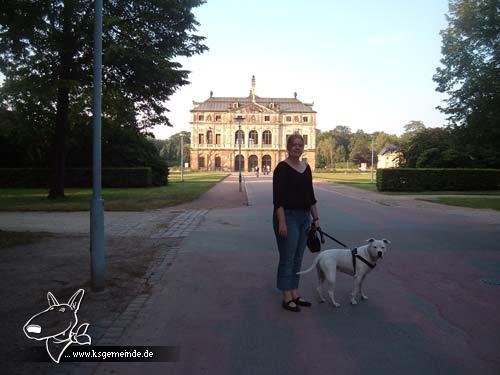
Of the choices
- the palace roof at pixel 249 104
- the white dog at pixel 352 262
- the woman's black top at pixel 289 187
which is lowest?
the white dog at pixel 352 262

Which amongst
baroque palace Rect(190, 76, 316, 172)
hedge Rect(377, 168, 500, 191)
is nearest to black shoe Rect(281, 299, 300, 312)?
hedge Rect(377, 168, 500, 191)

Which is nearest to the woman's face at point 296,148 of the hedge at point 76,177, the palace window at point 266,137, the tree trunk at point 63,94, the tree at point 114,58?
the tree at point 114,58

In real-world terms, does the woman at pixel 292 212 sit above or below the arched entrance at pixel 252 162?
below

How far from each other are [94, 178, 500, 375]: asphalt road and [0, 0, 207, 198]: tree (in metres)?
14.4

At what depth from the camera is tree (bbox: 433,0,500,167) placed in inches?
792

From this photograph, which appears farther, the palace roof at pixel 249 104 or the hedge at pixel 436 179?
the palace roof at pixel 249 104

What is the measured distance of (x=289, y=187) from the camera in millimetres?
5051

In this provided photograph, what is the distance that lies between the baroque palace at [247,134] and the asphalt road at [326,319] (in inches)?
3729

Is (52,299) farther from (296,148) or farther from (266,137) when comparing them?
(266,137)

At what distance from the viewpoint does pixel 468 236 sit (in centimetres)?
1119

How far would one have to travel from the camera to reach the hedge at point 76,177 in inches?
1384

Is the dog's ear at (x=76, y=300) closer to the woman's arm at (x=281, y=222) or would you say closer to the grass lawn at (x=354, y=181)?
the woman's arm at (x=281, y=222)

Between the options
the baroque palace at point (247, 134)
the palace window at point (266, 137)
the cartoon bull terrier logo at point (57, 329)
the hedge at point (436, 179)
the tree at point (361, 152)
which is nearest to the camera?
the cartoon bull terrier logo at point (57, 329)

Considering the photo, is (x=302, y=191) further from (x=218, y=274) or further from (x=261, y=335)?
(x=218, y=274)
